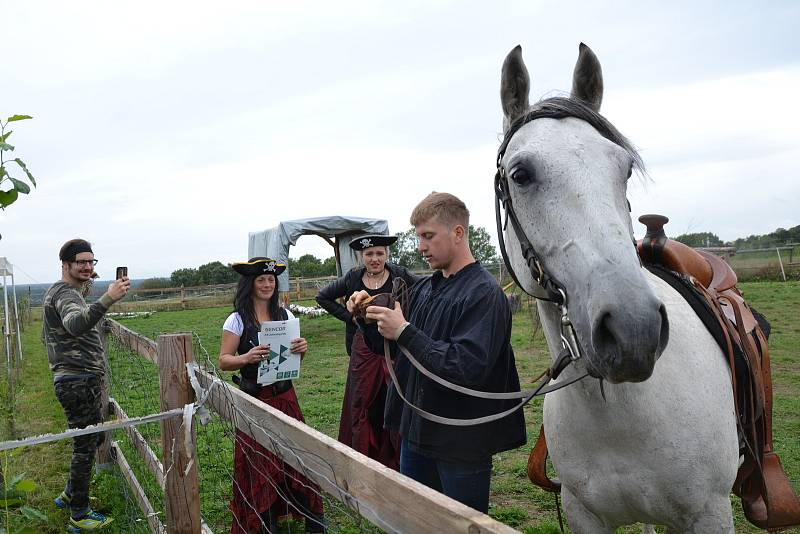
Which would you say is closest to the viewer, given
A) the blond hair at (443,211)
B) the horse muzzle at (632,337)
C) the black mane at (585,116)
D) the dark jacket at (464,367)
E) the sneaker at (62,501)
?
the horse muzzle at (632,337)

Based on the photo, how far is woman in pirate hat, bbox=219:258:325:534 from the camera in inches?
135

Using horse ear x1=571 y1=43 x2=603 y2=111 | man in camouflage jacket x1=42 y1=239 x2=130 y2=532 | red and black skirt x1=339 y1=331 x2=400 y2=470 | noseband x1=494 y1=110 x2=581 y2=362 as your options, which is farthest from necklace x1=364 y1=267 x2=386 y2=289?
horse ear x1=571 y1=43 x2=603 y2=111

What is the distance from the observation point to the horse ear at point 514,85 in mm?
1979

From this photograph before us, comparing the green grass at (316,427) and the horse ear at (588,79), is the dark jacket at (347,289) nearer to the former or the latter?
the green grass at (316,427)

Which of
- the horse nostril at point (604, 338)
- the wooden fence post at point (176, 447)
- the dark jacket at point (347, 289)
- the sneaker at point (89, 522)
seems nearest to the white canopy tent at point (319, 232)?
the dark jacket at point (347, 289)

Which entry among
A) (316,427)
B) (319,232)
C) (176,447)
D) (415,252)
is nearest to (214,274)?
(415,252)

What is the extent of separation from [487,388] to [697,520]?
Result: 858 mm

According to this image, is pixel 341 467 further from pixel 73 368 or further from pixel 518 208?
pixel 73 368

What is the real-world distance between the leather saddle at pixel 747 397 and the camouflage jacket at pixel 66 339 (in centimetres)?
326

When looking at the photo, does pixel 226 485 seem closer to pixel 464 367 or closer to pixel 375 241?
pixel 375 241

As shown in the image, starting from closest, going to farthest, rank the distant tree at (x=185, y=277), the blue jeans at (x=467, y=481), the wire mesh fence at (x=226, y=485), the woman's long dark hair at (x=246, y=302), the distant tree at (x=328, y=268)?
the blue jeans at (x=467, y=481), the wire mesh fence at (x=226, y=485), the woman's long dark hair at (x=246, y=302), the distant tree at (x=185, y=277), the distant tree at (x=328, y=268)

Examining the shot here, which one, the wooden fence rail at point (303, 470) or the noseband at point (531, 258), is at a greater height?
the noseband at point (531, 258)

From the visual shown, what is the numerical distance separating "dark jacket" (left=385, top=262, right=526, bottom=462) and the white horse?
0.23 m

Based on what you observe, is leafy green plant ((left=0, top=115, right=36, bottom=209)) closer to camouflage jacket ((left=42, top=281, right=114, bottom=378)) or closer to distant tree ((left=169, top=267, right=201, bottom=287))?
camouflage jacket ((left=42, top=281, right=114, bottom=378))
